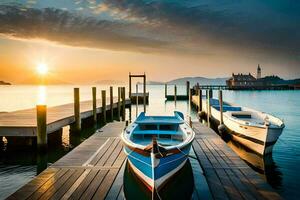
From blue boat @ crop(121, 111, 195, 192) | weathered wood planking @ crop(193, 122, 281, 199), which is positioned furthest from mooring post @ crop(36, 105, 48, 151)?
weathered wood planking @ crop(193, 122, 281, 199)

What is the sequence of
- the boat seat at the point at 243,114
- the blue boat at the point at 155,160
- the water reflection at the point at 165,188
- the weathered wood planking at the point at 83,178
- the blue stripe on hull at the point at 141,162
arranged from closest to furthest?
the blue boat at the point at 155,160 < the blue stripe on hull at the point at 141,162 < the weathered wood planking at the point at 83,178 < the water reflection at the point at 165,188 < the boat seat at the point at 243,114

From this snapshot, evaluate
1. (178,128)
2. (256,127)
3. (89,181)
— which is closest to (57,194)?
(89,181)

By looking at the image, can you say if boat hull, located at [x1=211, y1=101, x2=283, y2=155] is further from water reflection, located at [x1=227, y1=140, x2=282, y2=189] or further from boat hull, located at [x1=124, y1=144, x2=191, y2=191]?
boat hull, located at [x1=124, y1=144, x2=191, y2=191]

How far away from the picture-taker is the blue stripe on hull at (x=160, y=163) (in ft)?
21.4

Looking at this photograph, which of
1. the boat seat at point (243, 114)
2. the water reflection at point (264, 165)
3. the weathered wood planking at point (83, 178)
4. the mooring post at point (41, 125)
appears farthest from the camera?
the boat seat at point (243, 114)

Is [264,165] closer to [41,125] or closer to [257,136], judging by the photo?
[257,136]

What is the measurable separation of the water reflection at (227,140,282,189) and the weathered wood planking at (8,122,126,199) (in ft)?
20.0

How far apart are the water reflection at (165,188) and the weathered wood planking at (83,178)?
0.89 ft

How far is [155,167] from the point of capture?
6301 millimetres

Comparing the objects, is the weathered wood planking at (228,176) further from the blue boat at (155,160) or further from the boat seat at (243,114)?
the boat seat at (243,114)

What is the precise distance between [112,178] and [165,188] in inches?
67.3

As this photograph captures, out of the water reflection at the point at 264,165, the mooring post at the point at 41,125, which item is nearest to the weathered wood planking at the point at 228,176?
the water reflection at the point at 264,165

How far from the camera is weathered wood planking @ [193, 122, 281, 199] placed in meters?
7.00

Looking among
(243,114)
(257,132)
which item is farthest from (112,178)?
(243,114)
